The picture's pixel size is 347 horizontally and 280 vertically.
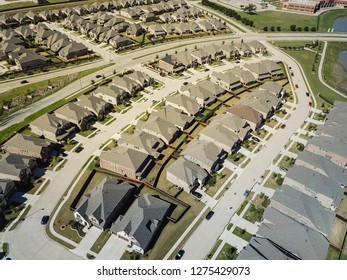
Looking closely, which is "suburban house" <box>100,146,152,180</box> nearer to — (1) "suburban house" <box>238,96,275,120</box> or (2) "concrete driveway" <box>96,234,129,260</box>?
(2) "concrete driveway" <box>96,234,129,260</box>

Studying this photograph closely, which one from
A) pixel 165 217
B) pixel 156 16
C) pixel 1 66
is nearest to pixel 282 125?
pixel 165 217

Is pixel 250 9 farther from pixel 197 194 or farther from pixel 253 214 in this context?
pixel 253 214

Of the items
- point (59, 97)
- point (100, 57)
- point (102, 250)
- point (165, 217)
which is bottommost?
point (102, 250)

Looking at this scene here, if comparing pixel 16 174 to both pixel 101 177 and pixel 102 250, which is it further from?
pixel 102 250

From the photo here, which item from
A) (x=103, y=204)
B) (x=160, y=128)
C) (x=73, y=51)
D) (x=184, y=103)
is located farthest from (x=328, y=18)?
(x=103, y=204)

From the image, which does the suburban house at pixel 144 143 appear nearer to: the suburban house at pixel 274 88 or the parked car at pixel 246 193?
the parked car at pixel 246 193

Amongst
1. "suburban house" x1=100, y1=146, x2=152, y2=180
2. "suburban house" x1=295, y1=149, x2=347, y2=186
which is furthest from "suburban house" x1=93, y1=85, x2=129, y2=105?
"suburban house" x1=295, y1=149, x2=347, y2=186
